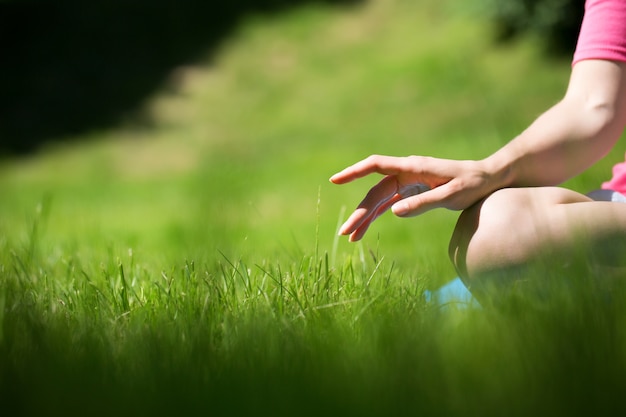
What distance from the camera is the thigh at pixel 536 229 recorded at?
123 cm

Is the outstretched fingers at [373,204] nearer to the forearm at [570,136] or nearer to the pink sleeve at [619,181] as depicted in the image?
the forearm at [570,136]

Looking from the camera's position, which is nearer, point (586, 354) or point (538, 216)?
point (586, 354)

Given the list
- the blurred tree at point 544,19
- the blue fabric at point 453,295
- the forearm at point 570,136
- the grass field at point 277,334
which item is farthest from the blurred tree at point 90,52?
the forearm at point 570,136

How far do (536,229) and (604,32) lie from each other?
1.51 feet

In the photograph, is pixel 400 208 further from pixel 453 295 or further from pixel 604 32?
pixel 604 32

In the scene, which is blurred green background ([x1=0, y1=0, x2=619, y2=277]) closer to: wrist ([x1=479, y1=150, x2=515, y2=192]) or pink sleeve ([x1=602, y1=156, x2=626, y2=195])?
pink sleeve ([x1=602, y1=156, x2=626, y2=195])

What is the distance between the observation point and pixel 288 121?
9.06 meters

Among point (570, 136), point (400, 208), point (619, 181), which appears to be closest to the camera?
point (400, 208)

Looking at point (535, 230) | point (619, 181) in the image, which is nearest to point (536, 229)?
point (535, 230)

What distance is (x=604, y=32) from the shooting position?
1454 mm

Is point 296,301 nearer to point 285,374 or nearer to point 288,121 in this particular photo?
point 285,374

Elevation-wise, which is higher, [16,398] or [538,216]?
[538,216]

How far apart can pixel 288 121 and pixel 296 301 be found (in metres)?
7.90

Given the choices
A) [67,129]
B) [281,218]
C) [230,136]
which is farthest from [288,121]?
[281,218]
